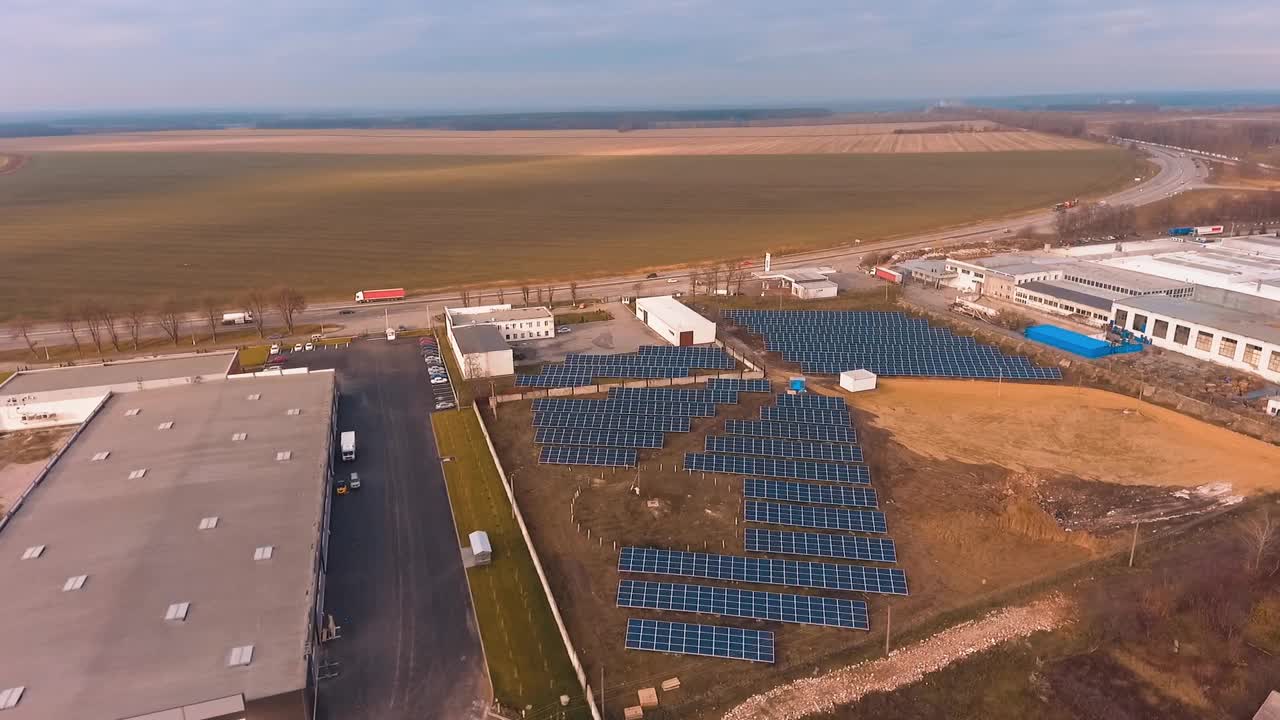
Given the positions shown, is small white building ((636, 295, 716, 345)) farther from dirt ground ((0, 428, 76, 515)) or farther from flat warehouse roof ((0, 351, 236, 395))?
dirt ground ((0, 428, 76, 515))

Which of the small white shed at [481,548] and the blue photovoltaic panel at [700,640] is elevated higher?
the small white shed at [481,548]

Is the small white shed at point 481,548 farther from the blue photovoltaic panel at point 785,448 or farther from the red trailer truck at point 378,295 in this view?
the red trailer truck at point 378,295

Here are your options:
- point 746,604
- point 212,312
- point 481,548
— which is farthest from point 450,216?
point 746,604

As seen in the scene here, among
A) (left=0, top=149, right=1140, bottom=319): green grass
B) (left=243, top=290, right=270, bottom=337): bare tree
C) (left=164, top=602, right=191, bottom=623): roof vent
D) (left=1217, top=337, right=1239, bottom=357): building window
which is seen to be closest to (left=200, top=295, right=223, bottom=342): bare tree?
(left=243, top=290, right=270, bottom=337): bare tree

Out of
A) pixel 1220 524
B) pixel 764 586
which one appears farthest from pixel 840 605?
pixel 1220 524

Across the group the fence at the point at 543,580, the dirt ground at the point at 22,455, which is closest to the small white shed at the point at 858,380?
the fence at the point at 543,580
